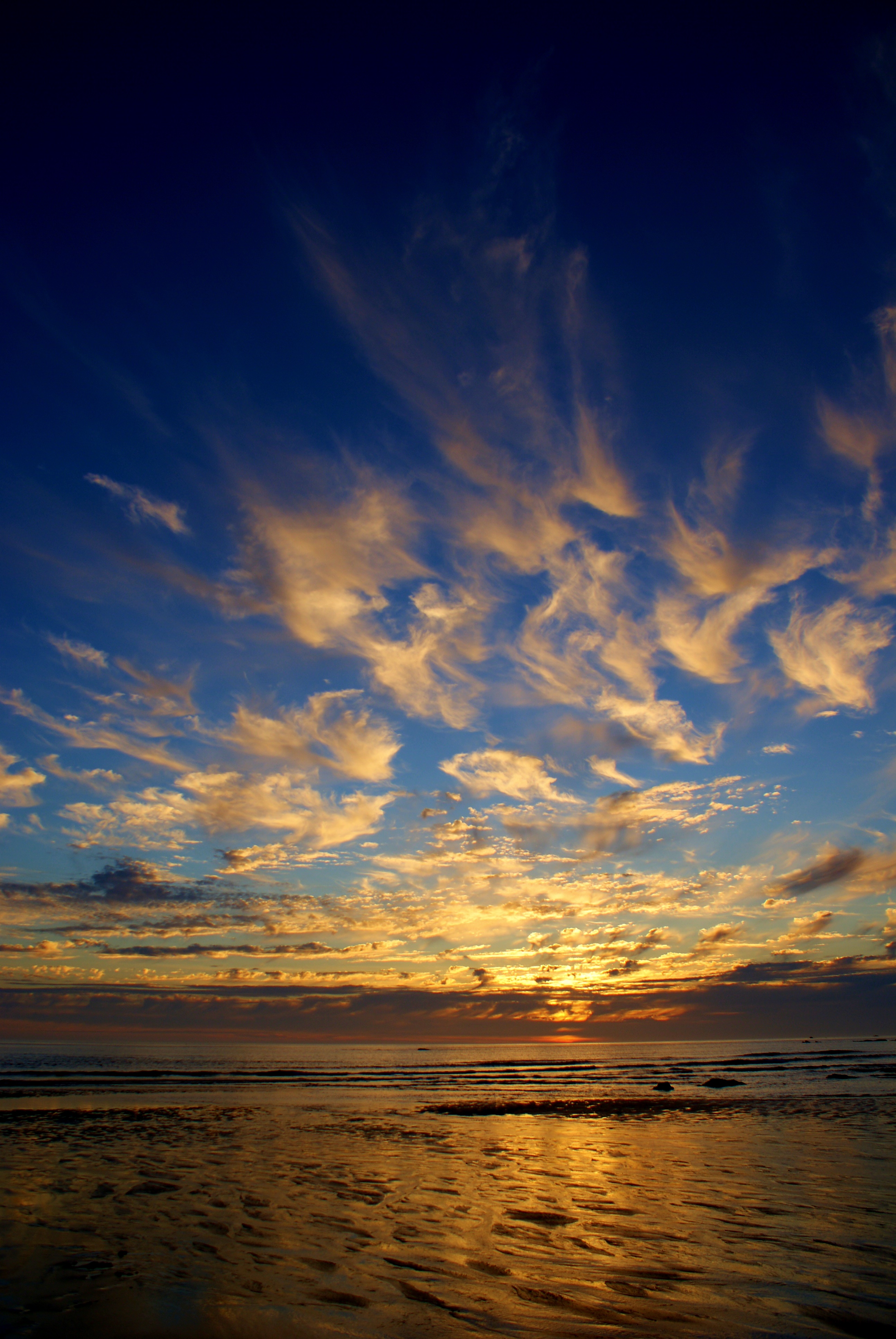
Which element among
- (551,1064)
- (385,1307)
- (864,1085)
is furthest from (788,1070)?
(385,1307)

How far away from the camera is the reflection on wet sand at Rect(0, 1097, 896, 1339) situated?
7.61m

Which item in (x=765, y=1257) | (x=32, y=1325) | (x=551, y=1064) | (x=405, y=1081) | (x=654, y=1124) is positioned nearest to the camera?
(x=32, y=1325)

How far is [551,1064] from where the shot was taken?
90250 millimetres

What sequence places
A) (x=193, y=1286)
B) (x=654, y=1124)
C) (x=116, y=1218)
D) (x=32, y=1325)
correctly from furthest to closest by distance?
(x=654, y=1124) → (x=116, y=1218) → (x=193, y=1286) → (x=32, y=1325)

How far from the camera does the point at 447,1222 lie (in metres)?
12.2

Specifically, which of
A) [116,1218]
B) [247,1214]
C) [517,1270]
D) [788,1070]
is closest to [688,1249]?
[517,1270]

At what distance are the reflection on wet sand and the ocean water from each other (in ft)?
0.20

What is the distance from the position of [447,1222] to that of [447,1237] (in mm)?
1270

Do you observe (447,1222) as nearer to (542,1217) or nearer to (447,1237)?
(447,1237)

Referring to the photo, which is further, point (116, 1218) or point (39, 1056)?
point (39, 1056)

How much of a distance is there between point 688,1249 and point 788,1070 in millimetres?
69276

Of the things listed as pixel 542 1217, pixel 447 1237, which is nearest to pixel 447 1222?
pixel 447 1237

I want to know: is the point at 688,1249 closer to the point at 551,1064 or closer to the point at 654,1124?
the point at 654,1124

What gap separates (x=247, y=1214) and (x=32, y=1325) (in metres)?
6.27
